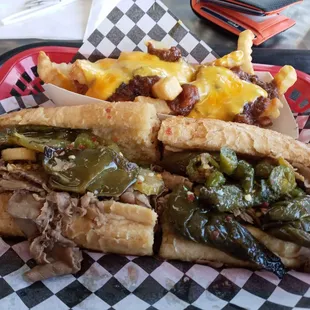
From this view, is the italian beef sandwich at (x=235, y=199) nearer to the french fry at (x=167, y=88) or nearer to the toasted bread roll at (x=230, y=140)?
the toasted bread roll at (x=230, y=140)

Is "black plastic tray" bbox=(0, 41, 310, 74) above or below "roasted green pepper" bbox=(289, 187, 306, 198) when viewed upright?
above

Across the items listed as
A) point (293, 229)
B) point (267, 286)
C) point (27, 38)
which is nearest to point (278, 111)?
point (293, 229)

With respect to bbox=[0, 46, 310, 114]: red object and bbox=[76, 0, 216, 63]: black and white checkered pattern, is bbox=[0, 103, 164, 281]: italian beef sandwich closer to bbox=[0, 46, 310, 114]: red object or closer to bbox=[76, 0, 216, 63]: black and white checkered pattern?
bbox=[0, 46, 310, 114]: red object

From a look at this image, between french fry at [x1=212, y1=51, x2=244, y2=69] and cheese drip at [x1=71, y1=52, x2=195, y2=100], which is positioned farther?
french fry at [x1=212, y1=51, x2=244, y2=69]

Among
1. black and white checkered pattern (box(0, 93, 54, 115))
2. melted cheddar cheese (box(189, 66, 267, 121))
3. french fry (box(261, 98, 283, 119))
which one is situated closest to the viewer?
melted cheddar cheese (box(189, 66, 267, 121))

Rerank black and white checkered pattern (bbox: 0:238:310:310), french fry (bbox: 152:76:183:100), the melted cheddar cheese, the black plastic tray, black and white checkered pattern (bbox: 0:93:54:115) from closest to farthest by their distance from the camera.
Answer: black and white checkered pattern (bbox: 0:238:310:310), french fry (bbox: 152:76:183:100), the melted cheddar cheese, black and white checkered pattern (bbox: 0:93:54:115), the black plastic tray

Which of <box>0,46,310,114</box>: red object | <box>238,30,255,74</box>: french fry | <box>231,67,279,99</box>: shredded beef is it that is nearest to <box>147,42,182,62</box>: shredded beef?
<box>231,67,279,99</box>: shredded beef

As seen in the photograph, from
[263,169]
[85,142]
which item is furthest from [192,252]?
[85,142]
